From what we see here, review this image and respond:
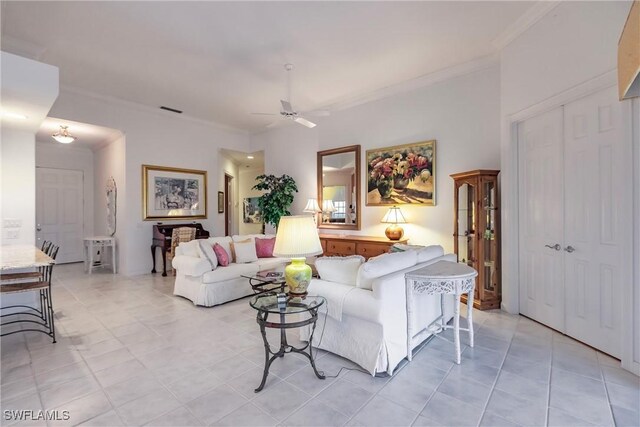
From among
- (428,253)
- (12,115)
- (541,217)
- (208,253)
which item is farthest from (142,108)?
(541,217)

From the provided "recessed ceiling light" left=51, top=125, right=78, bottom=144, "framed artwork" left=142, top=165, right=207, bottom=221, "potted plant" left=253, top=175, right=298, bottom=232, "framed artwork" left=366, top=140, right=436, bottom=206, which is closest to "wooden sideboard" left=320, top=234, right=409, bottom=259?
"framed artwork" left=366, top=140, right=436, bottom=206

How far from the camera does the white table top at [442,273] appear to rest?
2469 mm

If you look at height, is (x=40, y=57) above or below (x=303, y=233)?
above

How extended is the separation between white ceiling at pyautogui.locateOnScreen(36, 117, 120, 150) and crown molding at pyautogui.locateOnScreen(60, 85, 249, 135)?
51cm

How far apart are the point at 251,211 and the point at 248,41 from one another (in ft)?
23.0

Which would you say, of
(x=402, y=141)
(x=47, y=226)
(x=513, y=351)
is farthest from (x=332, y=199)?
(x=47, y=226)

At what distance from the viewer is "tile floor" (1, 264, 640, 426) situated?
1.91 meters

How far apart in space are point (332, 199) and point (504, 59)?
3.47 m

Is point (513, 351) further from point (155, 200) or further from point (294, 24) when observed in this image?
point (155, 200)

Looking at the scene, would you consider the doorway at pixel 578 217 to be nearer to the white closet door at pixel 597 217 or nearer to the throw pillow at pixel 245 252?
the white closet door at pixel 597 217

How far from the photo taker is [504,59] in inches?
148

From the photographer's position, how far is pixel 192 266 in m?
4.12

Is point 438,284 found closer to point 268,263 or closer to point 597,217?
point 597,217

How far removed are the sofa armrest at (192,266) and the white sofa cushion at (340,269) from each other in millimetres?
2034
